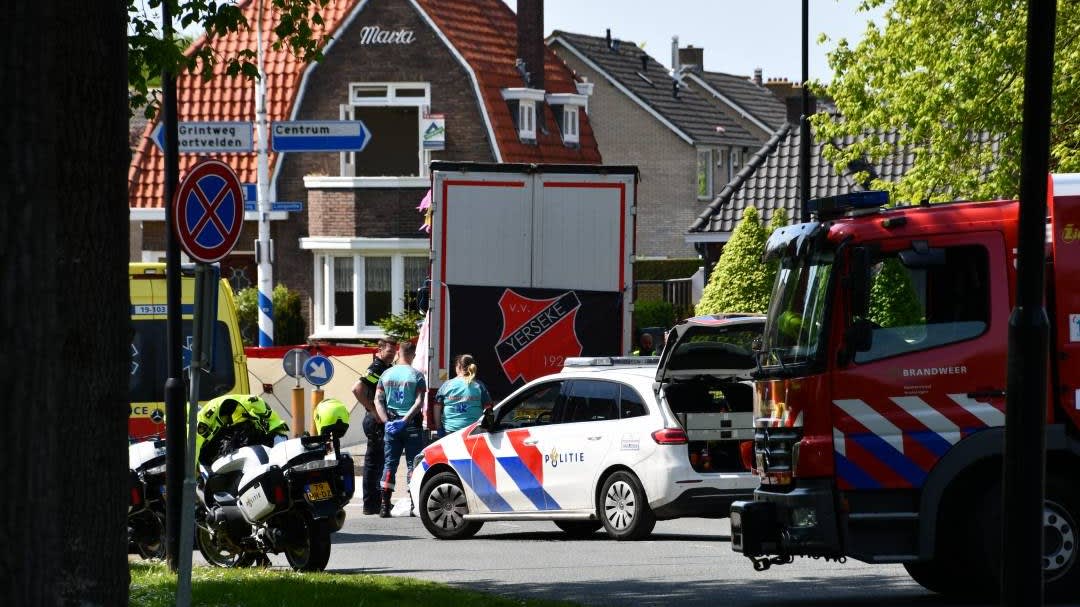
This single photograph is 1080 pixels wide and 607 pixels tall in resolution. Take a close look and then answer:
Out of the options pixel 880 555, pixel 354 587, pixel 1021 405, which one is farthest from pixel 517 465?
pixel 1021 405

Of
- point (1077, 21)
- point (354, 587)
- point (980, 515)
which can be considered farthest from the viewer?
point (1077, 21)

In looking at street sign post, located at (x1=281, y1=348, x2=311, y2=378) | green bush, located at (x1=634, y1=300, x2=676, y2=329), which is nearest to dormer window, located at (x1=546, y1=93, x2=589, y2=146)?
green bush, located at (x1=634, y1=300, x2=676, y2=329)

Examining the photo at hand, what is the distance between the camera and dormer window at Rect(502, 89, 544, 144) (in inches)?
1599

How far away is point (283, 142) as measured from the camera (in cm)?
2461

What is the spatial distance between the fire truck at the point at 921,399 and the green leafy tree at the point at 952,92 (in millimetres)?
12305

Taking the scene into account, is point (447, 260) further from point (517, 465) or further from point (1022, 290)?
point (1022, 290)

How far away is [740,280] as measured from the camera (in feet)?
103

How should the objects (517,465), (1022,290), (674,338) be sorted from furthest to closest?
(517,465) → (674,338) → (1022,290)

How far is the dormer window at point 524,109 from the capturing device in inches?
1599

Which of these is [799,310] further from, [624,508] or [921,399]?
[624,508]

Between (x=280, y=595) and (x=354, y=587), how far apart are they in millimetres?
657

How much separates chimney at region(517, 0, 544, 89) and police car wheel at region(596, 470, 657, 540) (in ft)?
86.5

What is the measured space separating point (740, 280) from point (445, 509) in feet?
50.0

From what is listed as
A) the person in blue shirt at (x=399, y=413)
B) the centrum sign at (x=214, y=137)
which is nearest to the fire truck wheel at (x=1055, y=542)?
the person in blue shirt at (x=399, y=413)
